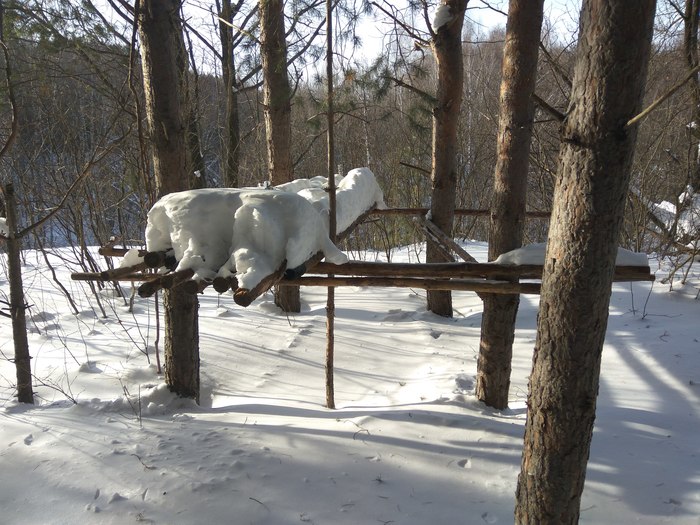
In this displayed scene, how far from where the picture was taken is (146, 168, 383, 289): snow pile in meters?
2.06

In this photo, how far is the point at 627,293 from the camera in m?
6.69

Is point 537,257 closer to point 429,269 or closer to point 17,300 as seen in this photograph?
point 429,269

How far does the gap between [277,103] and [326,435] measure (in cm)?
459

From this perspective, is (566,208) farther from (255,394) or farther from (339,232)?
(255,394)

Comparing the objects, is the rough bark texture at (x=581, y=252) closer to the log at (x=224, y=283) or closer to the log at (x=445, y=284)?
the log at (x=445, y=284)

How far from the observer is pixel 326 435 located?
3.07 meters

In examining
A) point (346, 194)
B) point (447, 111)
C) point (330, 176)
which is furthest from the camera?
point (447, 111)

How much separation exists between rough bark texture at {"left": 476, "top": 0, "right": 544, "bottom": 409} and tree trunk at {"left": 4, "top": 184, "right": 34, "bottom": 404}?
12.3 feet

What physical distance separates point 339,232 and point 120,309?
181 inches

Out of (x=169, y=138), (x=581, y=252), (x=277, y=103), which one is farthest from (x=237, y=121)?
(x=581, y=252)

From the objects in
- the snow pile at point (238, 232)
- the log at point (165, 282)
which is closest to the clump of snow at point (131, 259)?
the snow pile at point (238, 232)

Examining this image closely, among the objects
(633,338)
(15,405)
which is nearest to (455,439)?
(633,338)

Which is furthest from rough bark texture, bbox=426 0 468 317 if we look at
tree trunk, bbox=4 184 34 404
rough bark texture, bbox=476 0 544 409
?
tree trunk, bbox=4 184 34 404

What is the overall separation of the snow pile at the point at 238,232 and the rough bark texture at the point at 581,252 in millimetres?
1155
